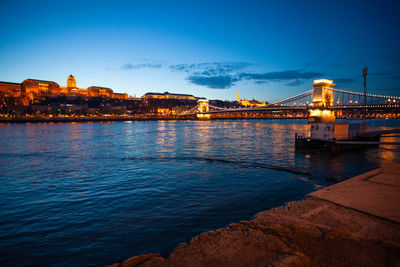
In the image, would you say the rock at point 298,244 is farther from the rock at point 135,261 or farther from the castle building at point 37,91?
the castle building at point 37,91

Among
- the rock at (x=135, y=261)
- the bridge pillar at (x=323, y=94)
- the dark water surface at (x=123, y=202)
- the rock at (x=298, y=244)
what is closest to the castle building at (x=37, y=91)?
the bridge pillar at (x=323, y=94)

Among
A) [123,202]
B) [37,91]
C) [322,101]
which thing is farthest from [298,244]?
[37,91]

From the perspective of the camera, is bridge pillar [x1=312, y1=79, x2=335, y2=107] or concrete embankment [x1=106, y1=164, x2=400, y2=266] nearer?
concrete embankment [x1=106, y1=164, x2=400, y2=266]

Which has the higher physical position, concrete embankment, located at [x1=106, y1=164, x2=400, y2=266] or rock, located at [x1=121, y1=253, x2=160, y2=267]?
concrete embankment, located at [x1=106, y1=164, x2=400, y2=266]

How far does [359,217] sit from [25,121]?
116 m

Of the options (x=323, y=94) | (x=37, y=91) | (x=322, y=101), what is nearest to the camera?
(x=322, y=101)

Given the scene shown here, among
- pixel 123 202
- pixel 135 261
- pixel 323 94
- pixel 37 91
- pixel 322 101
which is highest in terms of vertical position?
pixel 37 91

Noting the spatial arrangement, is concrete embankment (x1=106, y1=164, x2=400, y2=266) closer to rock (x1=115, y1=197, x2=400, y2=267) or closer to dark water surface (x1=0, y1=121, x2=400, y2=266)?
rock (x1=115, y1=197, x2=400, y2=267)

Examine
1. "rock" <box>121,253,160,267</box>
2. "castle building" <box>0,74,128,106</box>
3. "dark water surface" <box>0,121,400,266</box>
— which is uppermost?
"castle building" <box>0,74,128,106</box>

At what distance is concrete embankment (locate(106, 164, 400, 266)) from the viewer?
3555mm

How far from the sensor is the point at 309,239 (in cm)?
411

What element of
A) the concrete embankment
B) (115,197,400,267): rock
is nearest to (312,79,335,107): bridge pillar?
the concrete embankment

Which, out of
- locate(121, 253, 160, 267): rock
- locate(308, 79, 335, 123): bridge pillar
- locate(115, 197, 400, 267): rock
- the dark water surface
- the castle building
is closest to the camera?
locate(115, 197, 400, 267): rock

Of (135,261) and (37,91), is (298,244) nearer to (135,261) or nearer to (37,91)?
(135,261)
